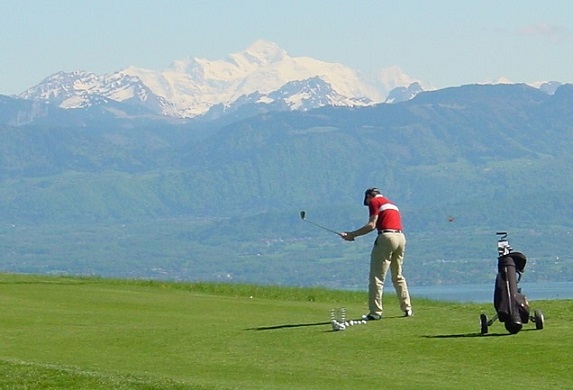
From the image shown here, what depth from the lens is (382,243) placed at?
2383 centimetres

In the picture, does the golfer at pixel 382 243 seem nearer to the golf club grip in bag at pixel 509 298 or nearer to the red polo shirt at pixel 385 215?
the red polo shirt at pixel 385 215

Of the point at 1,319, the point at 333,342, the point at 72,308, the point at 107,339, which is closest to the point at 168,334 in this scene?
the point at 107,339

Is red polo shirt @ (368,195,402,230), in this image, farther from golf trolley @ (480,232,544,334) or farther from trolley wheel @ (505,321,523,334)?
trolley wheel @ (505,321,523,334)

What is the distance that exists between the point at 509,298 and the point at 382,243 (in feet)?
10.9

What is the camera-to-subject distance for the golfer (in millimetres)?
23797

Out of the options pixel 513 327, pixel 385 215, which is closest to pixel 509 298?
pixel 513 327

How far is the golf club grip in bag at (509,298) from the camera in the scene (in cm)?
2088

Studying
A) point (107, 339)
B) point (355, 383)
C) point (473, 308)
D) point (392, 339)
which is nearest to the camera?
point (355, 383)

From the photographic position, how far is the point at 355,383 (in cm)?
1759

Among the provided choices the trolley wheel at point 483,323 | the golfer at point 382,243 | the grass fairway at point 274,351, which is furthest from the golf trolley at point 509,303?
the golfer at point 382,243

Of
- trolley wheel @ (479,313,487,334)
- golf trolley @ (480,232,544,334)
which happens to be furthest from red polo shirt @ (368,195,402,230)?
trolley wheel @ (479,313,487,334)

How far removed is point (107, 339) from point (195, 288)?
2049 cm

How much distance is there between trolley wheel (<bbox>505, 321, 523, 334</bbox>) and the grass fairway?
98 mm

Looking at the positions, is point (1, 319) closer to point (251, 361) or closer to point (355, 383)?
point (251, 361)
